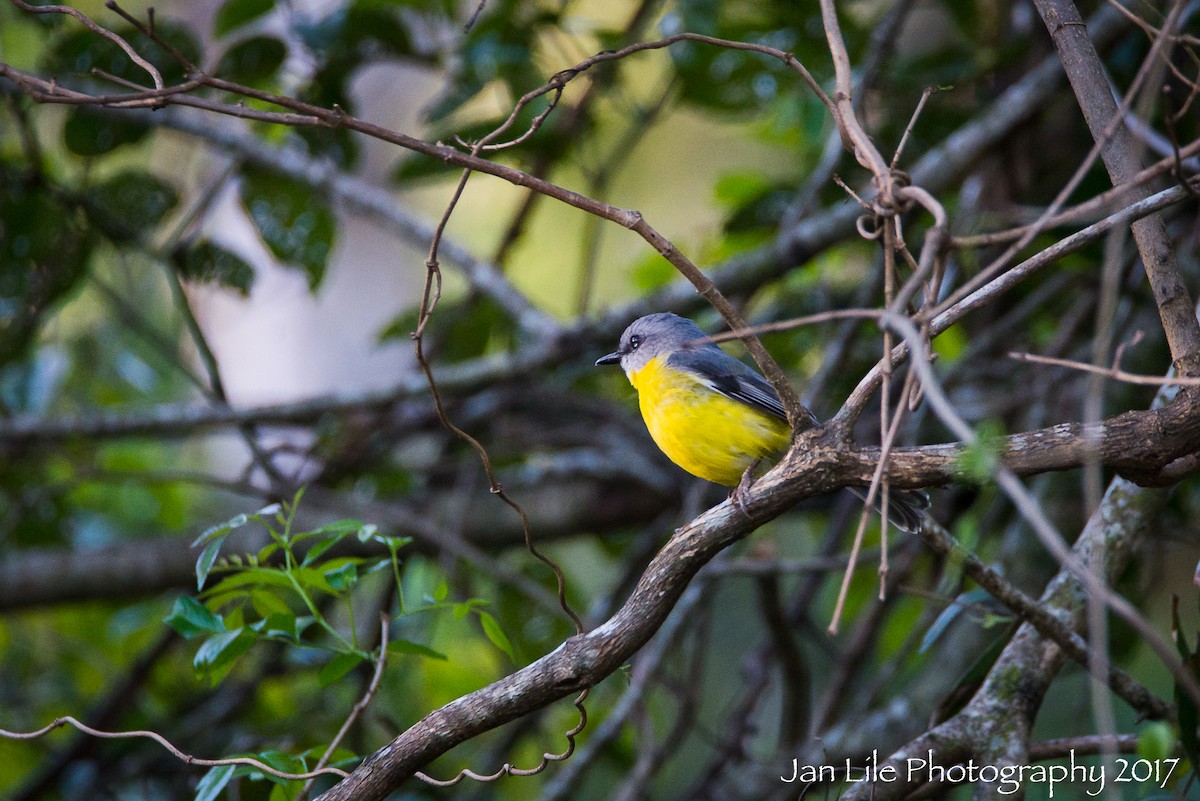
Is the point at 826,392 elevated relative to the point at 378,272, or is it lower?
lower

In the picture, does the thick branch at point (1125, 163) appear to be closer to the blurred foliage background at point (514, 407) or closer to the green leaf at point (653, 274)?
the blurred foliage background at point (514, 407)

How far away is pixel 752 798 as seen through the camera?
4.12 meters

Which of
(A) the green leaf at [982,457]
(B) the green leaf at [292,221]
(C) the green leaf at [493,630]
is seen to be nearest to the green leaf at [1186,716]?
(A) the green leaf at [982,457]

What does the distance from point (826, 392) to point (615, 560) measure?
175cm

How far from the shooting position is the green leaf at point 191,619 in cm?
222

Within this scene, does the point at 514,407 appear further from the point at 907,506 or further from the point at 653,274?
the point at 907,506

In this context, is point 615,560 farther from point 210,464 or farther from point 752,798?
point 210,464

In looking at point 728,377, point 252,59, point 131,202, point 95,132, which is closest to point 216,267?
point 131,202

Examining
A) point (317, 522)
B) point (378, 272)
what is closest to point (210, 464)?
point (378, 272)

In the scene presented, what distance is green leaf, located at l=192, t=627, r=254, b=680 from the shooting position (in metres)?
2.21

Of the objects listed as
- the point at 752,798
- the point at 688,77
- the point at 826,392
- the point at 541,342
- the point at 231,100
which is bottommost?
the point at 752,798

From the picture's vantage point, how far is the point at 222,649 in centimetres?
223

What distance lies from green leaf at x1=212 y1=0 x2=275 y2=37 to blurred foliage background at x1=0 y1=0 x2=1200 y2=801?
2 cm

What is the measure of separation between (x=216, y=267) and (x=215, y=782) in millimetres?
2716
